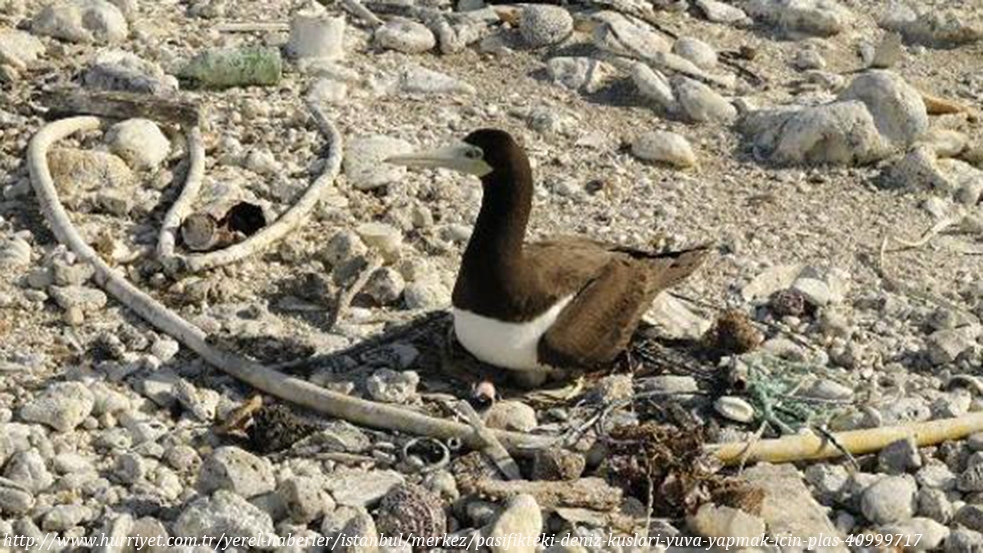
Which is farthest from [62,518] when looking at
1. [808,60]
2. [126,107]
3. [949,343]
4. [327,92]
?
[808,60]

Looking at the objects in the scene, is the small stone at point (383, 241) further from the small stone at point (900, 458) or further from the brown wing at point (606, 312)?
the small stone at point (900, 458)

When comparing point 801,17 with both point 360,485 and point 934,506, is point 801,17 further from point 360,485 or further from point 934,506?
point 360,485

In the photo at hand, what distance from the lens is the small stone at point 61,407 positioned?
7.33m

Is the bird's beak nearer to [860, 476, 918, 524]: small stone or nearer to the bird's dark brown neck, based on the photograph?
the bird's dark brown neck

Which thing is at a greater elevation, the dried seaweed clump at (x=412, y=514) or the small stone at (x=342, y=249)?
the dried seaweed clump at (x=412, y=514)

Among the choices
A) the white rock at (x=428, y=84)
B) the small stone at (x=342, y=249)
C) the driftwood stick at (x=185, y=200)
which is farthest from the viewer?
the white rock at (x=428, y=84)

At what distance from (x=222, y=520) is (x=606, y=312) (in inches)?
76.9

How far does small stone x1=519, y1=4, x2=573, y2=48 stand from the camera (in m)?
11.3

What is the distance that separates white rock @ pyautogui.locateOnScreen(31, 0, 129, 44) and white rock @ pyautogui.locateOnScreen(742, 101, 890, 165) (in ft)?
11.7

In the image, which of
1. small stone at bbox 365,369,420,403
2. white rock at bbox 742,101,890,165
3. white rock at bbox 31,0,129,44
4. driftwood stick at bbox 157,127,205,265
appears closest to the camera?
small stone at bbox 365,369,420,403

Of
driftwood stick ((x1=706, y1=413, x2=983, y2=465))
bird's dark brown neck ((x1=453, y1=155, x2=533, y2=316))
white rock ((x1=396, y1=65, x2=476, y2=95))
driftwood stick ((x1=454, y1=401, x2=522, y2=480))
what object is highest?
bird's dark brown neck ((x1=453, y1=155, x2=533, y2=316))

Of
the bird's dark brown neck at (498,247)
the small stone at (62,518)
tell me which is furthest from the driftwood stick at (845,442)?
the small stone at (62,518)

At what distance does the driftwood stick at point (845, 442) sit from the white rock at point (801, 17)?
182 inches

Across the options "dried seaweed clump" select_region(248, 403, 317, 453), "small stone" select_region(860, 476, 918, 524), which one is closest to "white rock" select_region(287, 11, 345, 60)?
"dried seaweed clump" select_region(248, 403, 317, 453)
